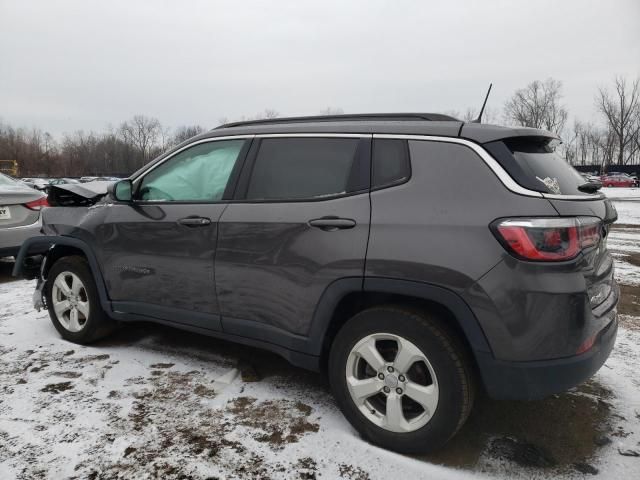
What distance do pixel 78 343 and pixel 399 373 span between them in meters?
2.95

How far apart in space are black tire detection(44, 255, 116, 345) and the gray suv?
623 millimetres

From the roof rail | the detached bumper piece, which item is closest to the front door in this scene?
the roof rail

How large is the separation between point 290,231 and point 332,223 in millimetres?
289

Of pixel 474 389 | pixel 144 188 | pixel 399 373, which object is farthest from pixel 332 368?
pixel 144 188

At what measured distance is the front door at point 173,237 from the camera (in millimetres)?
3062

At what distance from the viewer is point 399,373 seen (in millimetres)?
2342

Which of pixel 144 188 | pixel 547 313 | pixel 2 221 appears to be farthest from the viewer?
pixel 2 221

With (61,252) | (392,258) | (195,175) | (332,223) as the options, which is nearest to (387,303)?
(392,258)

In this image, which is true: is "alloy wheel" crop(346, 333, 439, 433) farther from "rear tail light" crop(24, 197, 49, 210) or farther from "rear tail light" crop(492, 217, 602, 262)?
"rear tail light" crop(24, 197, 49, 210)

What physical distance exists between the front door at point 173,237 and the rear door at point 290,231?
151 mm

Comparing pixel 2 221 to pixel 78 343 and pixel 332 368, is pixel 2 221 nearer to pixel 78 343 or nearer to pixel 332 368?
pixel 78 343

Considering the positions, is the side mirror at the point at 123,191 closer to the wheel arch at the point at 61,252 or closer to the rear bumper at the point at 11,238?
the wheel arch at the point at 61,252

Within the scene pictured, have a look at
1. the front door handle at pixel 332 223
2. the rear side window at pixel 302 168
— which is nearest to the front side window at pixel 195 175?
the rear side window at pixel 302 168

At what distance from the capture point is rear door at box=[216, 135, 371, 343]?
2.50m
